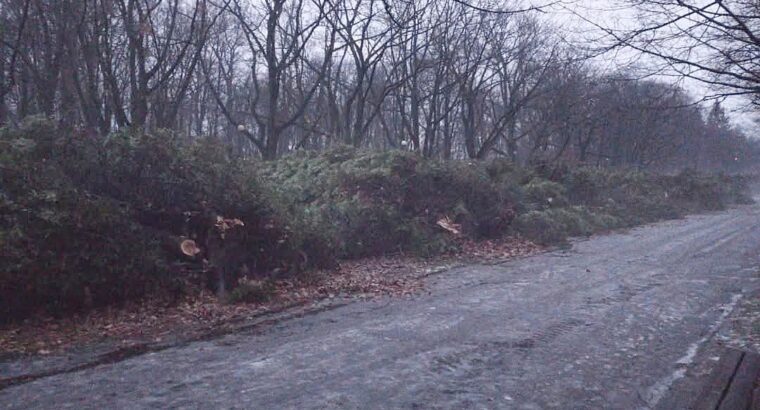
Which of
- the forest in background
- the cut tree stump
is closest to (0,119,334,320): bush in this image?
the forest in background

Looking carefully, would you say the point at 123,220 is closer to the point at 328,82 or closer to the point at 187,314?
the point at 187,314

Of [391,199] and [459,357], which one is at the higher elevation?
[391,199]

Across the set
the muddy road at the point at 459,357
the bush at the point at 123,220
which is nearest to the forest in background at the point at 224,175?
the bush at the point at 123,220

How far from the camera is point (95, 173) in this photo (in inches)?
366

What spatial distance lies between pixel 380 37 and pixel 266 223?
55.8 feet

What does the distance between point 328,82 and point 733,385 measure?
2631cm

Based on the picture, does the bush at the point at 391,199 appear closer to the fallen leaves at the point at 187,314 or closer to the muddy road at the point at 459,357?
the fallen leaves at the point at 187,314

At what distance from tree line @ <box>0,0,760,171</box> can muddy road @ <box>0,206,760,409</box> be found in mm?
3280

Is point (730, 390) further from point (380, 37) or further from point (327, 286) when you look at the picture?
point (380, 37)

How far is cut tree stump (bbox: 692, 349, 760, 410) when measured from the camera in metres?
5.21

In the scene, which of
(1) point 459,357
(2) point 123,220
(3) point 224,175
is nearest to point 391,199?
(3) point 224,175

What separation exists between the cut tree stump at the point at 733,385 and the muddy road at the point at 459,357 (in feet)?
0.47

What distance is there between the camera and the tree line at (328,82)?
15320 mm

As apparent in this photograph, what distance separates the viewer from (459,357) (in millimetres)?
6332
